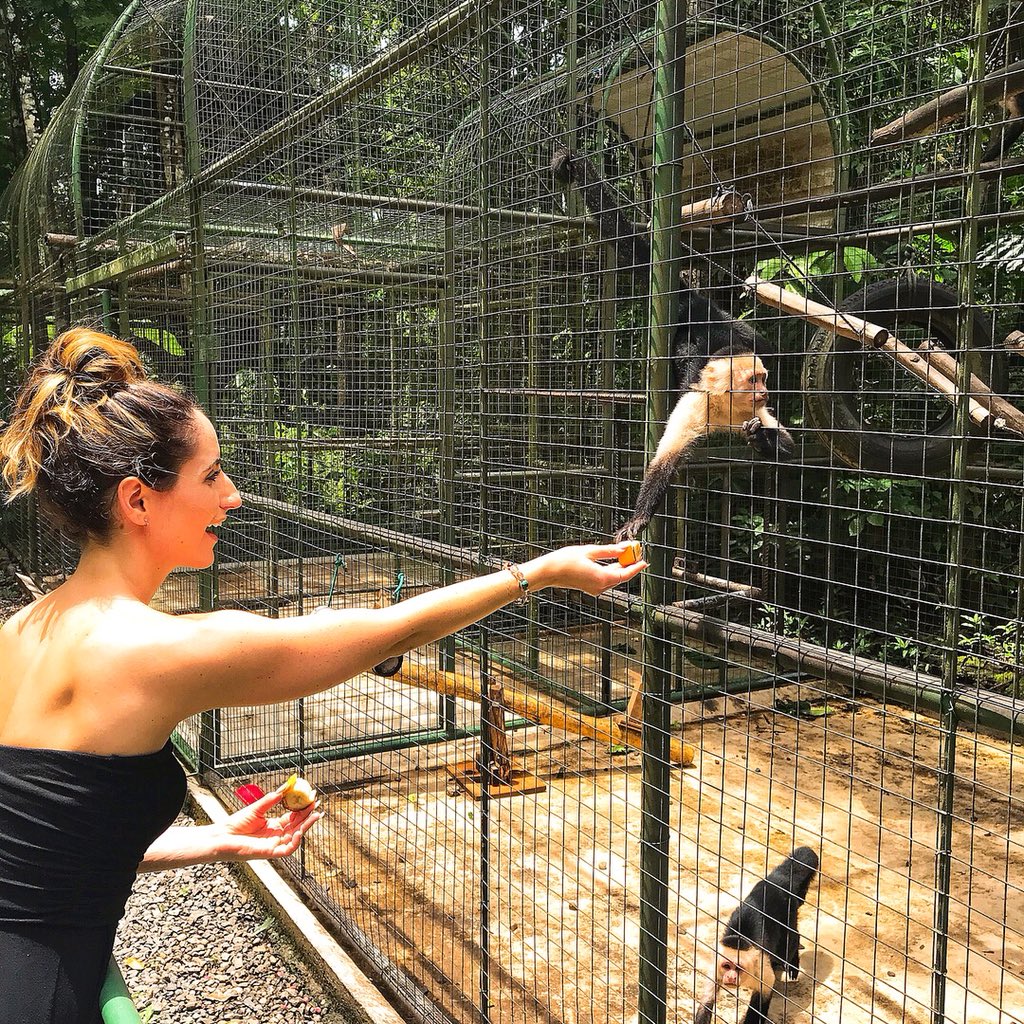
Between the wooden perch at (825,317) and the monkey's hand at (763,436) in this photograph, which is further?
the monkey's hand at (763,436)

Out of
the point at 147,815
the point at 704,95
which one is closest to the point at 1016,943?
the point at 147,815

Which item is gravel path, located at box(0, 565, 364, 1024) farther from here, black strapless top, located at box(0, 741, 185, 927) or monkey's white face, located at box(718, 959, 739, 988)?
black strapless top, located at box(0, 741, 185, 927)

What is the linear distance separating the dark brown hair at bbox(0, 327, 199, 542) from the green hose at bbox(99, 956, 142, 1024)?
719mm

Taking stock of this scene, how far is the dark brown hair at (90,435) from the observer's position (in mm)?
1543

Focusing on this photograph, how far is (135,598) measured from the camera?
5.20 ft

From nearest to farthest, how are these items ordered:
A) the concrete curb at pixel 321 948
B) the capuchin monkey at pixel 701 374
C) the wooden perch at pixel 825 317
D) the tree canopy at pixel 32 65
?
1. the wooden perch at pixel 825 317
2. the capuchin monkey at pixel 701 374
3. the concrete curb at pixel 321 948
4. the tree canopy at pixel 32 65

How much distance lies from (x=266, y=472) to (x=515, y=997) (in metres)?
2.67

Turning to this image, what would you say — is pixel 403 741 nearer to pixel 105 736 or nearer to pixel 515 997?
pixel 515 997

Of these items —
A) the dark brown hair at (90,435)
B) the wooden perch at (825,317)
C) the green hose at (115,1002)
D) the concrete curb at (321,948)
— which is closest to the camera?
the green hose at (115,1002)

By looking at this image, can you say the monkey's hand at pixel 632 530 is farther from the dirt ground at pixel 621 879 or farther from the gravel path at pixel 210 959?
the gravel path at pixel 210 959

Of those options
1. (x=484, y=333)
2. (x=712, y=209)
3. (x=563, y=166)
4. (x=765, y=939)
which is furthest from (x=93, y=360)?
(x=765, y=939)

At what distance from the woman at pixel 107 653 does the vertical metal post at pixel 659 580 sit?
54 cm

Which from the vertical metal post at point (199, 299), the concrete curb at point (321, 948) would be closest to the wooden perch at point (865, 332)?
the concrete curb at point (321, 948)

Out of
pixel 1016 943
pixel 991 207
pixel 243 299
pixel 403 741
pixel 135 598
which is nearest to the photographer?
pixel 135 598
